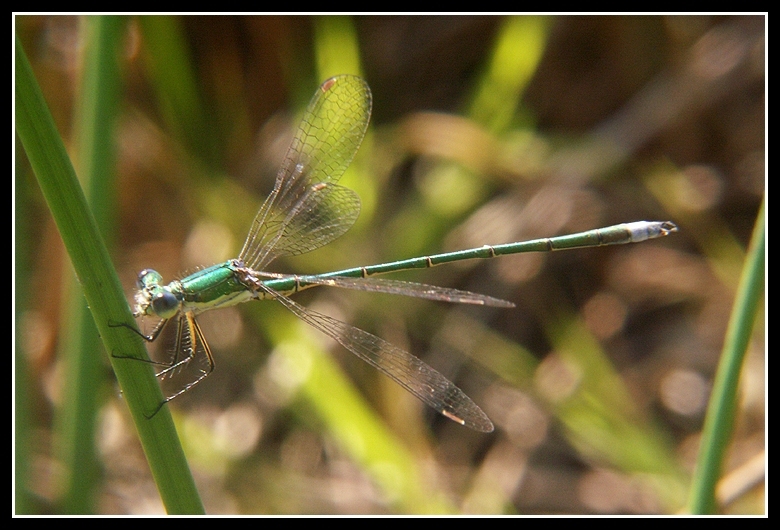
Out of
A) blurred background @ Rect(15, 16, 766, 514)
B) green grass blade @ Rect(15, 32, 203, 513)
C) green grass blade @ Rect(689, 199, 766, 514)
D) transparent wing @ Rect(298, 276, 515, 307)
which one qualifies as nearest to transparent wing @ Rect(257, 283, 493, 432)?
transparent wing @ Rect(298, 276, 515, 307)

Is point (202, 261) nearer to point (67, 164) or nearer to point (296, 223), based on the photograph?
point (296, 223)

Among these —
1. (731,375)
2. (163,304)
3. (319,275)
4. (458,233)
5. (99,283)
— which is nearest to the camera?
(99,283)

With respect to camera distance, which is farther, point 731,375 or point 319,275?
point 319,275

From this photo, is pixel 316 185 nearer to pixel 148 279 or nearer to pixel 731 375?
pixel 148 279

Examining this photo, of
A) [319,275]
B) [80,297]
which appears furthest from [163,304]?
[319,275]

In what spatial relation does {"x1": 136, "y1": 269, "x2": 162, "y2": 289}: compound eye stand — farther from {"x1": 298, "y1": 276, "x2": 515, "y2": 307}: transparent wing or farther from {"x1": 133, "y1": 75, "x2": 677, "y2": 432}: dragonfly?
{"x1": 298, "y1": 276, "x2": 515, "y2": 307}: transparent wing

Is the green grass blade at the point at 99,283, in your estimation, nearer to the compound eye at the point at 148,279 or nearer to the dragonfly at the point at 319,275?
the dragonfly at the point at 319,275
